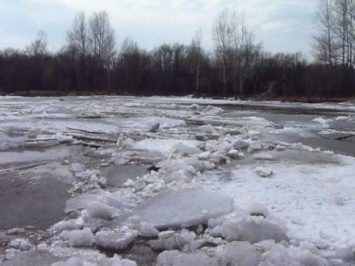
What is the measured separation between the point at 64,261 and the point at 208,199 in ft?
7.22

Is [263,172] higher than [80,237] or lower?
higher

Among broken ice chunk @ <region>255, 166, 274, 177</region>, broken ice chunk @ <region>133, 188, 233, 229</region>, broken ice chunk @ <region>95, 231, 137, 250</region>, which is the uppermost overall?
broken ice chunk @ <region>255, 166, 274, 177</region>

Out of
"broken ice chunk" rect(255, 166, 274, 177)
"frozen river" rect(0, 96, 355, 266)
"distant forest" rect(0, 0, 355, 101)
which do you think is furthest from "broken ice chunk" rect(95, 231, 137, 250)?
"distant forest" rect(0, 0, 355, 101)

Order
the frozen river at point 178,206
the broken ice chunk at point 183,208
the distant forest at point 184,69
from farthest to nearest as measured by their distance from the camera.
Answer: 1. the distant forest at point 184,69
2. the broken ice chunk at point 183,208
3. the frozen river at point 178,206

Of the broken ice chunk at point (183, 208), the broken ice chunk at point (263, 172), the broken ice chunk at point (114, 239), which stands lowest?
the broken ice chunk at point (114, 239)

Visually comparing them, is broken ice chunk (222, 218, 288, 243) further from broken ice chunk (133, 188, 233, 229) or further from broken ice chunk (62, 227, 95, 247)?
broken ice chunk (62, 227, 95, 247)

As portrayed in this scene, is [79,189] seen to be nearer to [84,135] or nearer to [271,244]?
[271,244]

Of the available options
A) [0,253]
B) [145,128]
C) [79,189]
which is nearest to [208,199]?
[79,189]

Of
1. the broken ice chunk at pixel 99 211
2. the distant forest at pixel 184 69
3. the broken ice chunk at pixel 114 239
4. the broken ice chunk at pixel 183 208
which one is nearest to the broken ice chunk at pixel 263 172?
the broken ice chunk at pixel 183 208

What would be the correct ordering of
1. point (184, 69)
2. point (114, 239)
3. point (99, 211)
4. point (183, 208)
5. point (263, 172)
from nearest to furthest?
1. point (114, 239)
2. point (99, 211)
3. point (183, 208)
4. point (263, 172)
5. point (184, 69)

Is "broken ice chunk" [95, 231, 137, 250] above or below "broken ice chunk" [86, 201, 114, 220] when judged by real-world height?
below

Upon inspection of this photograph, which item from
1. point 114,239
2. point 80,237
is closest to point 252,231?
point 114,239

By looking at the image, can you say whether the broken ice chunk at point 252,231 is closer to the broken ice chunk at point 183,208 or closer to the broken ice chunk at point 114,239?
the broken ice chunk at point 183,208

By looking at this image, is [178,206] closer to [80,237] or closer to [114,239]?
[114,239]
